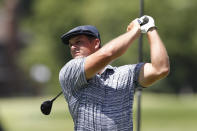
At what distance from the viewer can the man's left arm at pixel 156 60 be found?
196 inches

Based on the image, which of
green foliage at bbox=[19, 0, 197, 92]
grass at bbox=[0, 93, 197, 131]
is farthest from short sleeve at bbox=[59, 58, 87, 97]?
green foliage at bbox=[19, 0, 197, 92]

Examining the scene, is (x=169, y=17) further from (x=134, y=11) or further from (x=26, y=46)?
(x=26, y=46)

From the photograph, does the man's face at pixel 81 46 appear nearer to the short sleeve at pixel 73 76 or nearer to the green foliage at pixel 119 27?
the short sleeve at pixel 73 76

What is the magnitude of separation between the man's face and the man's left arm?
382 millimetres

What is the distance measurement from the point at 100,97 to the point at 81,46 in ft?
1.24

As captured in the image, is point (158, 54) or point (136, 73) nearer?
point (158, 54)

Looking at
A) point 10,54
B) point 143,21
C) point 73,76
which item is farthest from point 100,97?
point 10,54

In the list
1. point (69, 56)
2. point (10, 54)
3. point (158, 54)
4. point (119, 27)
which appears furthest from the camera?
point (10, 54)

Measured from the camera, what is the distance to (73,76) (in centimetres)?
506

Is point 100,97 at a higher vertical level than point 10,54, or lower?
lower

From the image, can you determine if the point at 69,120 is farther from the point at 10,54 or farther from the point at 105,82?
the point at 10,54

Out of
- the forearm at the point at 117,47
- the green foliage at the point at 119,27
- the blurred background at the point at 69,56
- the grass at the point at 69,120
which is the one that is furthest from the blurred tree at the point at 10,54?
the forearm at the point at 117,47

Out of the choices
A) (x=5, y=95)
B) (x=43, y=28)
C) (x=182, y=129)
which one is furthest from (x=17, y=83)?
(x=182, y=129)

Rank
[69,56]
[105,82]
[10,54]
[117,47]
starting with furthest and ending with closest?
[10,54] → [69,56] → [105,82] → [117,47]
